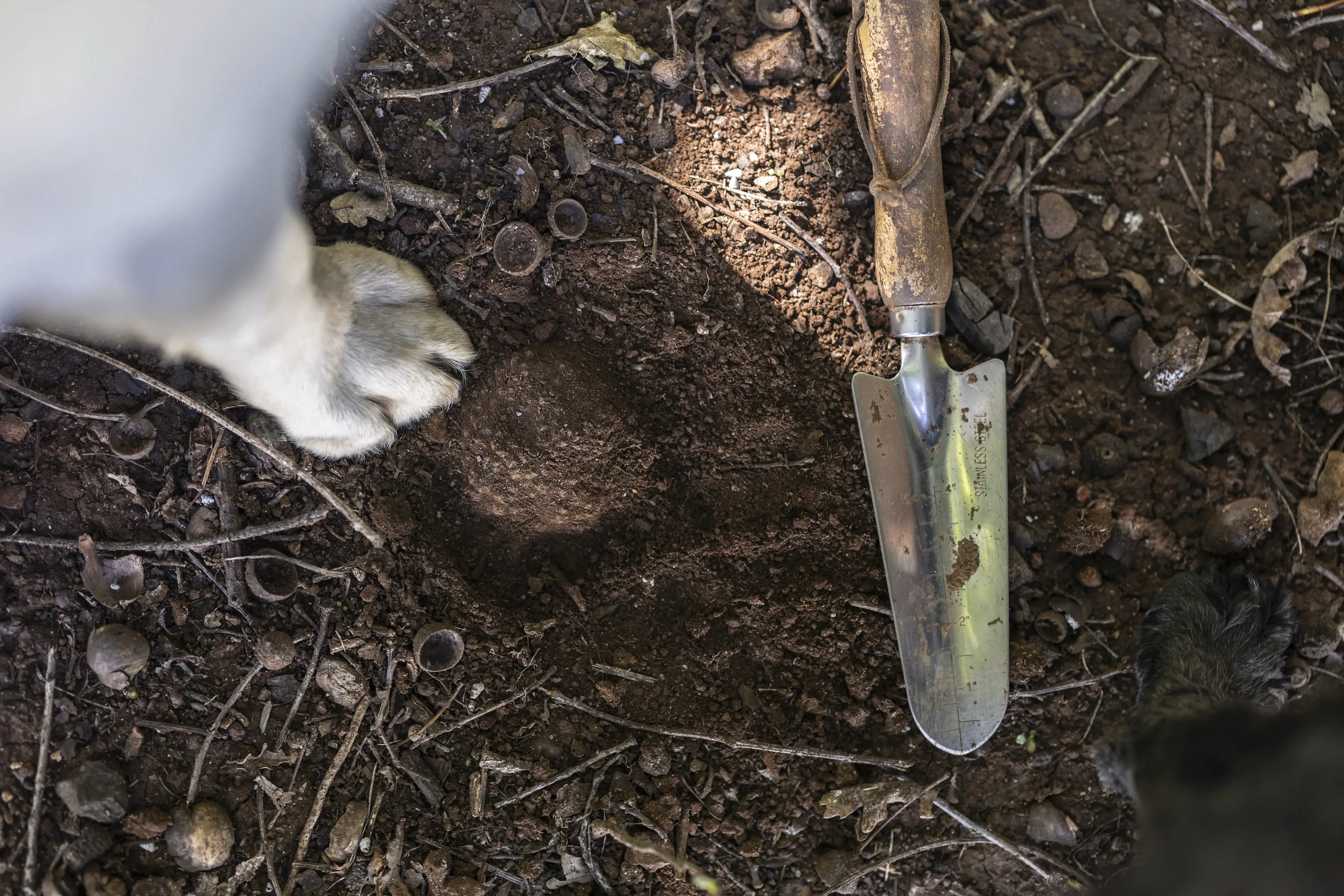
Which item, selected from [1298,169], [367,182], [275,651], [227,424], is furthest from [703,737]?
[1298,169]

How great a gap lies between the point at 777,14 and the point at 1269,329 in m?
1.59

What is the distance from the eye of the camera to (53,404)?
6.78 feet

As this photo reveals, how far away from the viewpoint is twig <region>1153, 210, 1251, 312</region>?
7.86 feet

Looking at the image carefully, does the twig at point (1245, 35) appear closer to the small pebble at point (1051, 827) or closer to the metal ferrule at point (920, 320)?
the metal ferrule at point (920, 320)

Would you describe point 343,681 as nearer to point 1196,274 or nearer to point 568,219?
point 568,219

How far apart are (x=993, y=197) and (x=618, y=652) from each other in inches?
62.4

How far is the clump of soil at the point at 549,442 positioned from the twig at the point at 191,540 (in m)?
0.40

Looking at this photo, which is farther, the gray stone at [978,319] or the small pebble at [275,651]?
the gray stone at [978,319]

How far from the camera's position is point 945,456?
2217 mm

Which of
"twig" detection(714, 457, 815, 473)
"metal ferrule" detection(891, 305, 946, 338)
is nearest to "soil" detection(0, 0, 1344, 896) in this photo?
"twig" detection(714, 457, 815, 473)

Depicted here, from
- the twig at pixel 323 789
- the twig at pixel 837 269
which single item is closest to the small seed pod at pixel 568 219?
the twig at pixel 837 269

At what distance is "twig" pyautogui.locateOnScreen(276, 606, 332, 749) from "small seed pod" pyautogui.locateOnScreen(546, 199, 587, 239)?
3.59 ft

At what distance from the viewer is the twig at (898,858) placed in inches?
85.7

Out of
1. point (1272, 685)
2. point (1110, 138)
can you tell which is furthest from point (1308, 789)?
point (1110, 138)
